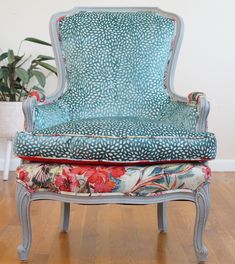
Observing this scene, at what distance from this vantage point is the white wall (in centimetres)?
309

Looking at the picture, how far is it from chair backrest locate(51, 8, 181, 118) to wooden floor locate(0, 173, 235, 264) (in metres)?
0.48

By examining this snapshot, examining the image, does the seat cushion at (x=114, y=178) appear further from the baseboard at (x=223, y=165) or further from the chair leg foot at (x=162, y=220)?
the baseboard at (x=223, y=165)

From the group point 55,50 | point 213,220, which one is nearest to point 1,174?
point 55,50

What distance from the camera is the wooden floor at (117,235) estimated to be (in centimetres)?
156

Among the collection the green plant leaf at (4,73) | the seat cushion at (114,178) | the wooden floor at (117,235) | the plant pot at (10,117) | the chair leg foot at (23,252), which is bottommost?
the wooden floor at (117,235)

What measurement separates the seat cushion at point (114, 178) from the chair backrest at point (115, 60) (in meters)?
0.53

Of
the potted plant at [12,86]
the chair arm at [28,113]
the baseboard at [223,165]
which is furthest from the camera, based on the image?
the baseboard at [223,165]

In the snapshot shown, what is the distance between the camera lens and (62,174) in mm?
1415

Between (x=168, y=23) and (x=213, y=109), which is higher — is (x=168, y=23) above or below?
above

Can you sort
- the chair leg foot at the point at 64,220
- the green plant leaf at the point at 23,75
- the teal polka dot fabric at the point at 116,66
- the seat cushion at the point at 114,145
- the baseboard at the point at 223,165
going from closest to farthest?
the seat cushion at the point at 114,145, the chair leg foot at the point at 64,220, the teal polka dot fabric at the point at 116,66, the green plant leaf at the point at 23,75, the baseboard at the point at 223,165

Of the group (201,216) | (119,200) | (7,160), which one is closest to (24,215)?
(119,200)

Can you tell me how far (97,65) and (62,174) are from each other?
697mm

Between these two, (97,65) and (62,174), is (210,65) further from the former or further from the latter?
(62,174)

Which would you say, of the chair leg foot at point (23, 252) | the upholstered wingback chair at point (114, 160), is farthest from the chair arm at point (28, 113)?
the chair leg foot at point (23, 252)
